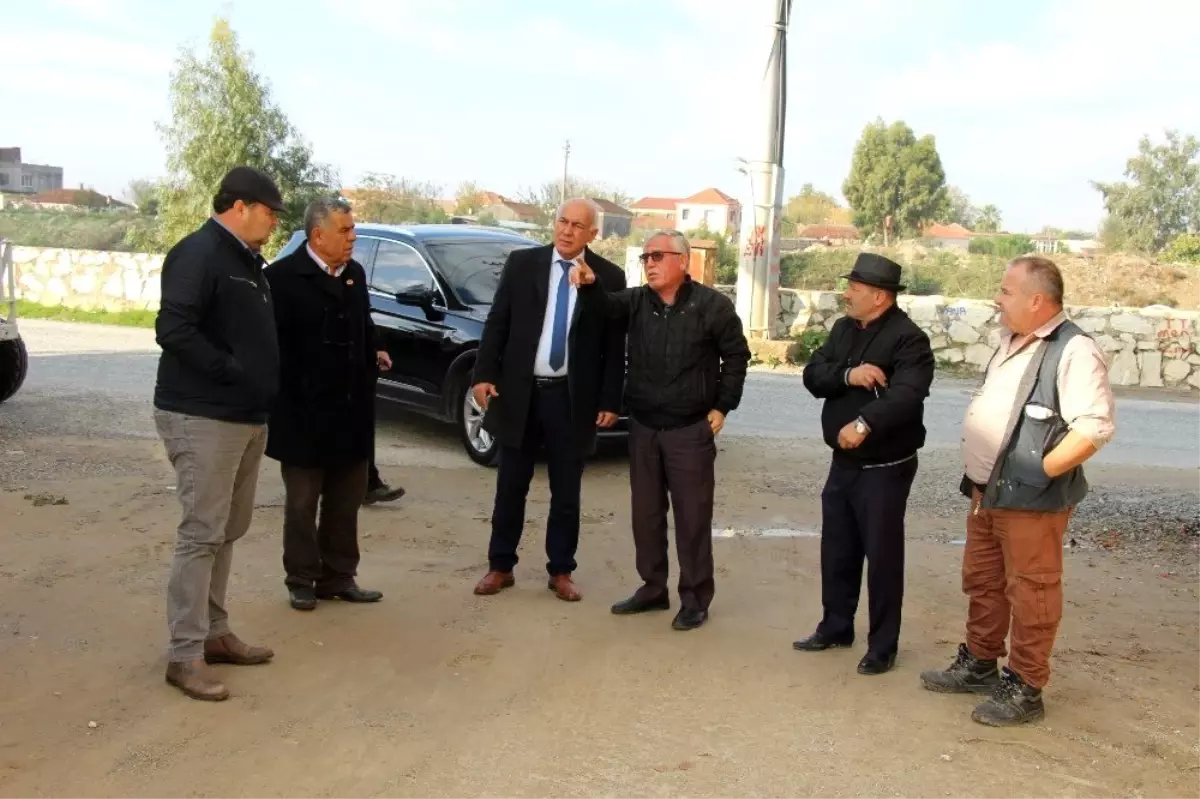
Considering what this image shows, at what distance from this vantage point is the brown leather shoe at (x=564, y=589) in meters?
5.99

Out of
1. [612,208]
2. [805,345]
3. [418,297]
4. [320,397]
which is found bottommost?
[805,345]

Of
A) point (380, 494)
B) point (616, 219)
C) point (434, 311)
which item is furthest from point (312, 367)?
point (616, 219)

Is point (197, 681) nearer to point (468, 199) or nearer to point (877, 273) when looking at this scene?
point (877, 273)

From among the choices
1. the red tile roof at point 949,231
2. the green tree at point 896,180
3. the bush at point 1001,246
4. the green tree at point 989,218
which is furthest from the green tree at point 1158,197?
the green tree at point 989,218

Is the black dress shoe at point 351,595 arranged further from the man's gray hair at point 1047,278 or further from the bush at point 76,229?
the bush at point 76,229

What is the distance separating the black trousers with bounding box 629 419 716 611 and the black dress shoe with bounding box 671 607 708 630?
0.03 m

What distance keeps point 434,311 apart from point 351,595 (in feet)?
14.2

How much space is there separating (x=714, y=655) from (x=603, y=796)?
1479mm

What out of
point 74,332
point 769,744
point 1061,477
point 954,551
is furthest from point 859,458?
point 74,332

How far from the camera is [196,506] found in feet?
14.8

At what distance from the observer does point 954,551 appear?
734 cm

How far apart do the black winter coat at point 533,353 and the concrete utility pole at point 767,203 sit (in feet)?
46.3

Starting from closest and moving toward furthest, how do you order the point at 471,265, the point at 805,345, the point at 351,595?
the point at 351,595 → the point at 471,265 → the point at 805,345

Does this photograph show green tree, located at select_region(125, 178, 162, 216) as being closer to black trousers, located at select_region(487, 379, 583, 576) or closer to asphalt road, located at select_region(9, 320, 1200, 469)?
asphalt road, located at select_region(9, 320, 1200, 469)
